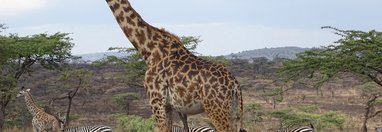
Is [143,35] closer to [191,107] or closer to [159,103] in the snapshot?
[159,103]

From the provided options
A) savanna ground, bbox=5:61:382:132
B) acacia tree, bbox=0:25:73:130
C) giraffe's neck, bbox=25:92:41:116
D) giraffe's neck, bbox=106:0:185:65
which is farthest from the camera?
savanna ground, bbox=5:61:382:132

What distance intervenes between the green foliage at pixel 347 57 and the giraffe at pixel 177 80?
28.3 feet

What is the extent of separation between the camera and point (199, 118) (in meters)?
21.3

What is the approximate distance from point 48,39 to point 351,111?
67.8 feet

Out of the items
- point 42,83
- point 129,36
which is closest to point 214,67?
point 129,36

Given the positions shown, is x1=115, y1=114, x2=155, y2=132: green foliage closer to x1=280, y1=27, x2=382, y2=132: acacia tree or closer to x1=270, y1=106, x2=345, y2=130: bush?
x1=280, y1=27, x2=382, y2=132: acacia tree

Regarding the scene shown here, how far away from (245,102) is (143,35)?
29782 mm

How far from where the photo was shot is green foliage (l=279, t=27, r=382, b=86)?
41.4 feet

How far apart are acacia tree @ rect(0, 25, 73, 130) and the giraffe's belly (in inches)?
485

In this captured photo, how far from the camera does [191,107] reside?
4289mm

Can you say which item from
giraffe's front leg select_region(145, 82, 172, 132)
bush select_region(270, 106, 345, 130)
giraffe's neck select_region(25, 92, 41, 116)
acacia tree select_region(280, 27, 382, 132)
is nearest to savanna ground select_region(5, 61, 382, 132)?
bush select_region(270, 106, 345, 130)

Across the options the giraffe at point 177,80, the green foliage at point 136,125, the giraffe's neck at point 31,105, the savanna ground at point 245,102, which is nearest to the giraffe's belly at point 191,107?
the giraffe at point 177,80

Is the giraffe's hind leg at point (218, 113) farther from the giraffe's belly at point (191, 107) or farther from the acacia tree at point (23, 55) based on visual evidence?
the acacia tree at point (23, 55)

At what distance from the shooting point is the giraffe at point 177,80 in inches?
165
